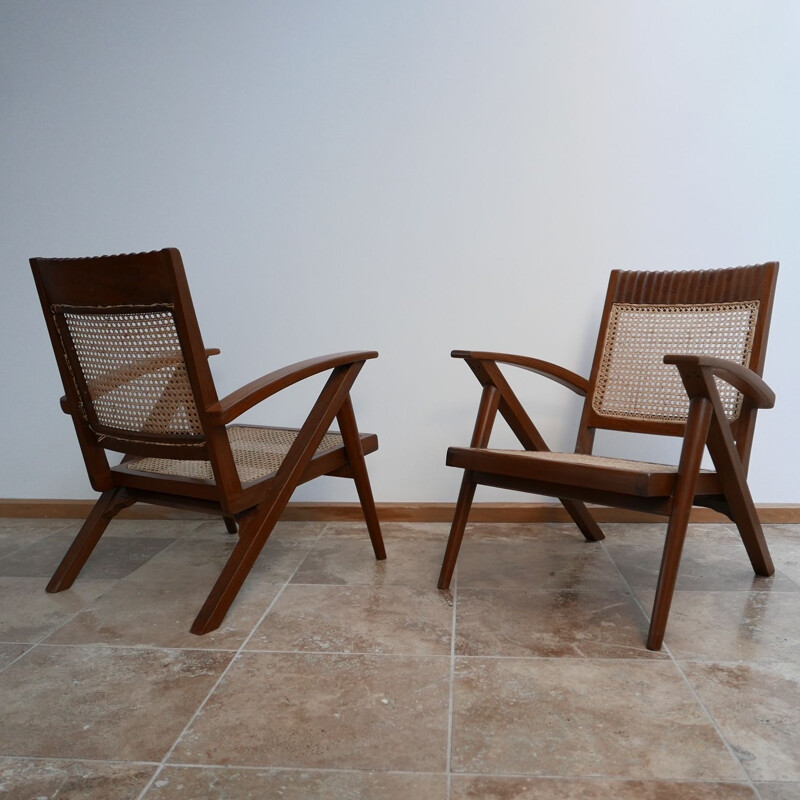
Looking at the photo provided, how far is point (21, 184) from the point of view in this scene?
2.83 metres

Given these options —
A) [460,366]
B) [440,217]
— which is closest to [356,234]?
[440,217]

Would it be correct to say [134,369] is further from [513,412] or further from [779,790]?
[779,790]

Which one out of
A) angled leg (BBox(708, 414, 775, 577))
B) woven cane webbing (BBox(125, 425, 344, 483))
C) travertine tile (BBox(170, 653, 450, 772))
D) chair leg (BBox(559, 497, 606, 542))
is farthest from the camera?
chair leg (BBox(559, 497, 606, 542))

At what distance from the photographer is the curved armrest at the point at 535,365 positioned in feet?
6.83

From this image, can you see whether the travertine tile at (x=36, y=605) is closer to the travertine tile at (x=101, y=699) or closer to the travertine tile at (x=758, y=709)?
the travertine tile at (x=101, y=699)

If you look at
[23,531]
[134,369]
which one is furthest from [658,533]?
[23,531]

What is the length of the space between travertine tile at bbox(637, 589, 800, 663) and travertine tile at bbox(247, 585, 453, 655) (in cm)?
56

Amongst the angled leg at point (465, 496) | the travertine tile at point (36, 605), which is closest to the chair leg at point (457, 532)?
the angled leg at point (465, 496)

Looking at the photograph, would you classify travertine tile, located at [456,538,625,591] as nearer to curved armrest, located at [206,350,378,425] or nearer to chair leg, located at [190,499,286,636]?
chair leg, located at [190,499,286,636]

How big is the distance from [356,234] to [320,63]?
64cm

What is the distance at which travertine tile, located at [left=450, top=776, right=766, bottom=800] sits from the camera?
1.12 meters

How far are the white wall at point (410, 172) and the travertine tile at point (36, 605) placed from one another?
3.25 ft

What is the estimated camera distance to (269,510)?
72.6 inches

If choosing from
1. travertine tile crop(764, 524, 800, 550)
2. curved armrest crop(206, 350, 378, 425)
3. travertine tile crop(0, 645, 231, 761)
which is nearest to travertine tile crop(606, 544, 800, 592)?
travertine tile crop(764, 524, 800, 550)
